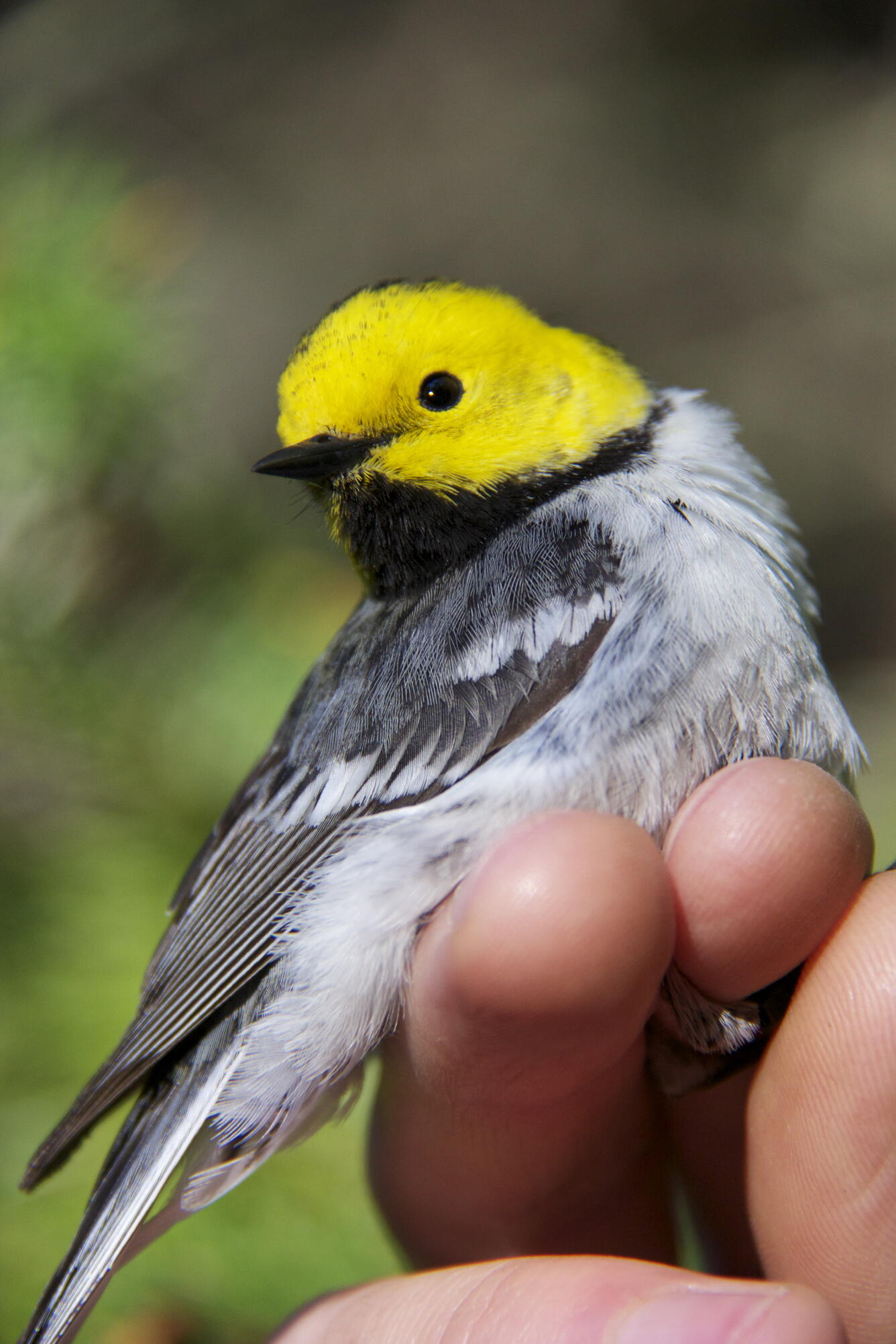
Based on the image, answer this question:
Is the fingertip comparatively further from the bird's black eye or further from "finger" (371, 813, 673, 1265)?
the bird's black eye

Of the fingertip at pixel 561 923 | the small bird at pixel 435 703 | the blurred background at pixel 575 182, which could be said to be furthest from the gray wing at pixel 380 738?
the blurred background at pixel 575 182

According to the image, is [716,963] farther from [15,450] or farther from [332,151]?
[332,151]

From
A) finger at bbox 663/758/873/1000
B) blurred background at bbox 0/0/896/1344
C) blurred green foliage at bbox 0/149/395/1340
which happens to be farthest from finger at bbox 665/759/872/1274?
blurred background at bbox 0/0/896/1344

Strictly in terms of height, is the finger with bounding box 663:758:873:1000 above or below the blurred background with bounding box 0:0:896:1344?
below

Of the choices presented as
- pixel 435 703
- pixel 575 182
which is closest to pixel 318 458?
pixel 435 703

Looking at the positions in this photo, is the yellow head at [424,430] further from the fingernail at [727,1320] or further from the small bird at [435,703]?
the fingernail at [727,1320]

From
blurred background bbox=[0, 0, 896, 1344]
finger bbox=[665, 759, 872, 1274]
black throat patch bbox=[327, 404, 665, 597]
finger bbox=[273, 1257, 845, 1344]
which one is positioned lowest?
finger bbox=[273, 1257, 845, 1344]

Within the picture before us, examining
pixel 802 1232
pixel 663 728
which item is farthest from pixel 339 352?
pixel 802 1232
